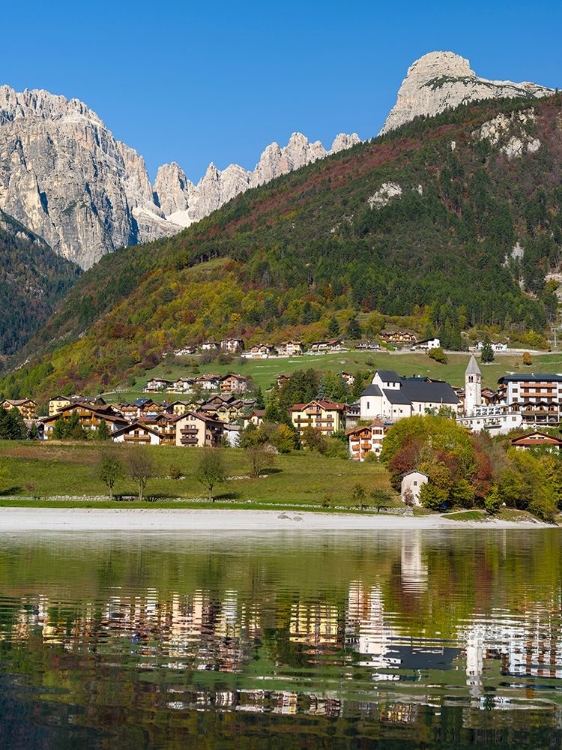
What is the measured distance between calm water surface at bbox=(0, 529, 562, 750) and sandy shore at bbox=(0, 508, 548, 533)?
37.7m

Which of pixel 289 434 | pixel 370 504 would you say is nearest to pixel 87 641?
pixel 370 504

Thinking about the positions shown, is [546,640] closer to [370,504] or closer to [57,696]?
[57,696]

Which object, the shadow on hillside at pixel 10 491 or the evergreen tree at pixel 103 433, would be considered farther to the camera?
the evergreen tree at pixel 103 433

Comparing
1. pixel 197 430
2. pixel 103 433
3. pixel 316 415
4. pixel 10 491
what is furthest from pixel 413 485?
pixel 316 415

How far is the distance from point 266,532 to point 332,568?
35891 mm

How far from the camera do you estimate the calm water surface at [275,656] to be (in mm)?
19469

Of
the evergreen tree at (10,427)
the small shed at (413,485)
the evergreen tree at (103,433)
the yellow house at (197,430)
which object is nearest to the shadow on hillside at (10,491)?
the evergreen tree at (10,427)

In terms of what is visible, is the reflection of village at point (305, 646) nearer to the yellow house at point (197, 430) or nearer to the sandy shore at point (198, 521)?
the sandy shore at point (198, 521)

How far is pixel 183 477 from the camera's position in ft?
436

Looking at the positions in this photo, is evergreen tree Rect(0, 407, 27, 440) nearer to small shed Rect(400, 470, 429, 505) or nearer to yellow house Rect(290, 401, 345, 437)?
yellow house Rect(290, 401, 345, 437)

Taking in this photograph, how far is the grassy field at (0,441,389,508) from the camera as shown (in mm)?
120625

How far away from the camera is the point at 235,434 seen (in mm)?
187750

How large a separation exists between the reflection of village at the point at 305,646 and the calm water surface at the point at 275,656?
69mm

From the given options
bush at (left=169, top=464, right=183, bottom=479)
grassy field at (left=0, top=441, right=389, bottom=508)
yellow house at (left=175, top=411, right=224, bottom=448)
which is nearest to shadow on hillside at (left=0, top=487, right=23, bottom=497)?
grassy field at (left=0, top=441, right=389, bottom=508)
